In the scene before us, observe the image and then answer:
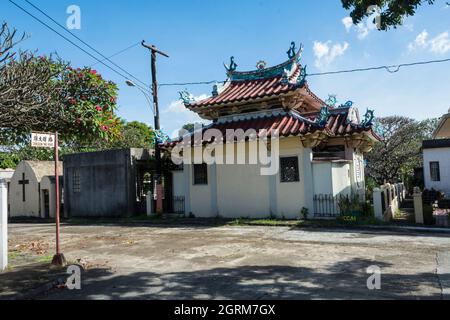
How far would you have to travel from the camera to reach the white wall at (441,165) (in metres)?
20.9

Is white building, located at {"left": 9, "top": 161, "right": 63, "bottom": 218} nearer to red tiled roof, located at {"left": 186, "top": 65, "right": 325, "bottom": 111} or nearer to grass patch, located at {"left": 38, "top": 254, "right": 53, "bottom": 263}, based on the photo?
red tiled roof, located at {"left": 186, "top": 65, "right": 325, "bottom": 111}

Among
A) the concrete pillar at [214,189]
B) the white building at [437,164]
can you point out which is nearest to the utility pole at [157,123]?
the concrete pillar at [214,189]

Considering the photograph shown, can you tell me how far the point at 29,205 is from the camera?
2258 cm

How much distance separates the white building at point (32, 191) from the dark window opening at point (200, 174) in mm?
9984

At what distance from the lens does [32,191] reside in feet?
73.5

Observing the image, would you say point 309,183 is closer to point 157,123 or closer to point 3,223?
point 157,123

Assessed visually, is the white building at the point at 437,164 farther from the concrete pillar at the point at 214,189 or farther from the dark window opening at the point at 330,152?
the concrete pillar at the point at 214,189

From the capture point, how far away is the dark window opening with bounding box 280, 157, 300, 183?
47.3ft

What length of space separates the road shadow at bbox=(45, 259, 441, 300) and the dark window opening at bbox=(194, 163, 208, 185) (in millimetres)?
9344

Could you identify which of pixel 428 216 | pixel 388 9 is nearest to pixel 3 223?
pixel 388 9

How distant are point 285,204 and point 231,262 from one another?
7242mm
